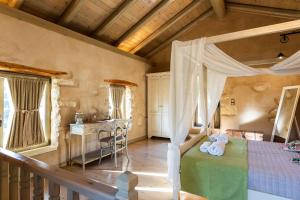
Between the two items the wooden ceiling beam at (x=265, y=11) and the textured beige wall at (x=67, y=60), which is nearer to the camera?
the textured beige wall at (x=67, y=60)

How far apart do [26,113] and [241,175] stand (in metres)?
3.23

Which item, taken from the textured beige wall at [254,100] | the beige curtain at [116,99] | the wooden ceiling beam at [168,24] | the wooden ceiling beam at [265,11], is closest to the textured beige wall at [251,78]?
the textured beige wall at [254,100]

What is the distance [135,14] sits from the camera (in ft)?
13.9

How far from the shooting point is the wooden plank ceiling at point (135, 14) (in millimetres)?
3348

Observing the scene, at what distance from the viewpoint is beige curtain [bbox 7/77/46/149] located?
284cm

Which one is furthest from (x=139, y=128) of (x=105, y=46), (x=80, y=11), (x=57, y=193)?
(x=57, y=193)

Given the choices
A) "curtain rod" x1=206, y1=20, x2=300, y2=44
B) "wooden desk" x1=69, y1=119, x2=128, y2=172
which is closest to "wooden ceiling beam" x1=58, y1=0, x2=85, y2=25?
"wooden desk" x1=69, y1=119, x2=128, y2=172

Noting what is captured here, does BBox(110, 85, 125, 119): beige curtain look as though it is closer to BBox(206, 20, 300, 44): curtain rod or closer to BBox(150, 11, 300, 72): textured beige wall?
BBox(150, 11, 300, 72): textured beige wall

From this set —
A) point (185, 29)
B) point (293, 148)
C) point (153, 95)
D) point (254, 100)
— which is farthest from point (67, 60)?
point (254, 100)

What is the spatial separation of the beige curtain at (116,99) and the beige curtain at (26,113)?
1.70 m

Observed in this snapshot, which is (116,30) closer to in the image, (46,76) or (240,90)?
(46,76)

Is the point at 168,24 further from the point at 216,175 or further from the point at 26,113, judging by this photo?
the point at 216,175

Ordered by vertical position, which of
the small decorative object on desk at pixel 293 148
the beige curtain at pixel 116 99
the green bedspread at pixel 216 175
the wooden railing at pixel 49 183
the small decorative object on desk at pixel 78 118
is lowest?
the green bedspread at pixel 216 175

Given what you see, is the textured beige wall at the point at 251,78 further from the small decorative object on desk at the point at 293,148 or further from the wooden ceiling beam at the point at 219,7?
the small decorative object on desk at the point at 293,148
